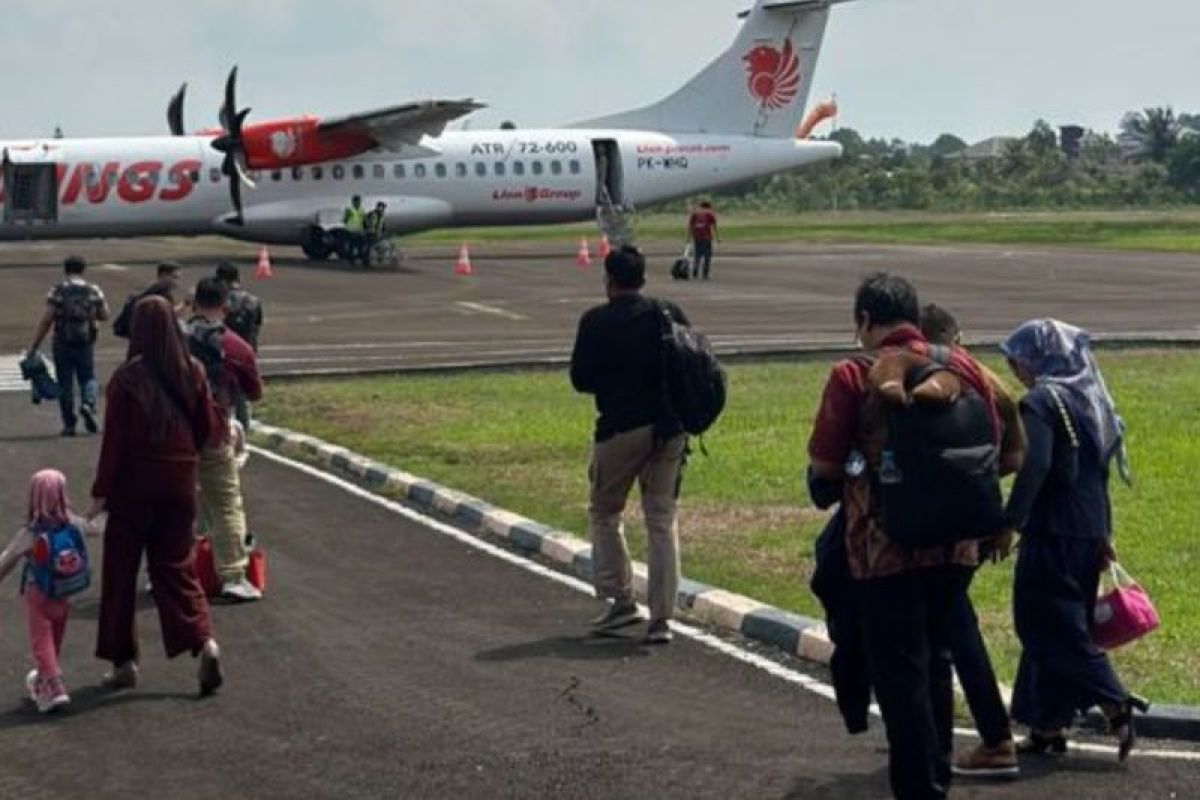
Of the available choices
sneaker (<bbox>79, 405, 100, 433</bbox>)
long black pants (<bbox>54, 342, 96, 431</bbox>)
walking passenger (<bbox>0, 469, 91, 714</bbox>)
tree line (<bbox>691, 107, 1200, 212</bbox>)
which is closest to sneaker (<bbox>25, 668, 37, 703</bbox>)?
walking passenger (<bbox>0, 469, 91, 714</bbox>)

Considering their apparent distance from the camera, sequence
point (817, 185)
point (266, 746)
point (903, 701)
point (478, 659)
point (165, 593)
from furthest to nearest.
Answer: point (817, 185) → point (478, 659) → point (165, 593) → point (266, 746) → point (903, 701)

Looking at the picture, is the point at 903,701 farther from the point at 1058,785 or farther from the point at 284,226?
the point at 284,226

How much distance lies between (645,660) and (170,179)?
40.7 meters

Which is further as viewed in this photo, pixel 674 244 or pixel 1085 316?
pixel 674 244

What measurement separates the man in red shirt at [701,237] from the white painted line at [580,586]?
25.2 metres

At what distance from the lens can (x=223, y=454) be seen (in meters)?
13.1

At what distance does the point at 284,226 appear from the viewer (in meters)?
52.0

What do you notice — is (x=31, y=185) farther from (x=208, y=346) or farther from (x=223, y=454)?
(x=223, y=454)

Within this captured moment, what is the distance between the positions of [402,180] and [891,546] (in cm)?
4570

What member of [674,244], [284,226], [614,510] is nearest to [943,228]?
[674,244]

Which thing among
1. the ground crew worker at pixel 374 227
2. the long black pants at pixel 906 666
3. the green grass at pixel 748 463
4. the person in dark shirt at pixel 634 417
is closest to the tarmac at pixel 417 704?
the person in dark shirt at pixel 634 417

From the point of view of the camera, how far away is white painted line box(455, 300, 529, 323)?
3659cm

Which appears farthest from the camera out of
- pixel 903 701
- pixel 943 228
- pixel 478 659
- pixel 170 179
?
pixel 943 228

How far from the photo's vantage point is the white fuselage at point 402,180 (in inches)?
1978
